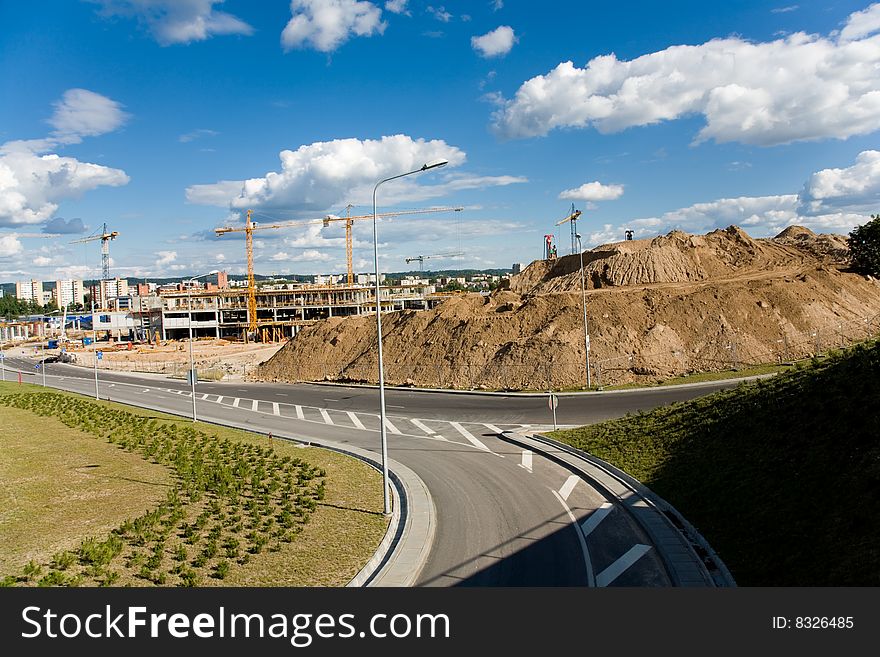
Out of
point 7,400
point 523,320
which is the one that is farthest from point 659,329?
point 7,400

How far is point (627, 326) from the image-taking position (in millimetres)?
42594

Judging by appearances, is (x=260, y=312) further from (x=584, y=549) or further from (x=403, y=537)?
(x=584, y=549)

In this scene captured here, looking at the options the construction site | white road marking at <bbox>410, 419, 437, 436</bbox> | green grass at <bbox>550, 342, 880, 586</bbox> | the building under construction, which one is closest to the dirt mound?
the construction site

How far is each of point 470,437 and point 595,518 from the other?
12.4m

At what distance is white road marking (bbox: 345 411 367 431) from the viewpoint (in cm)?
3225

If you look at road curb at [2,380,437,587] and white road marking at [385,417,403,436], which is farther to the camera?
white road marking at [385,417,403,436]

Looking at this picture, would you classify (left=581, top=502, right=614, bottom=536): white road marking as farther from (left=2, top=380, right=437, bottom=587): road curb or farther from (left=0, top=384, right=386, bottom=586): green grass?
(left=0, top=384, right=386, bottom=586): green grass

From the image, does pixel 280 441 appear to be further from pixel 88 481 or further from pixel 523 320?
pixel 523 320

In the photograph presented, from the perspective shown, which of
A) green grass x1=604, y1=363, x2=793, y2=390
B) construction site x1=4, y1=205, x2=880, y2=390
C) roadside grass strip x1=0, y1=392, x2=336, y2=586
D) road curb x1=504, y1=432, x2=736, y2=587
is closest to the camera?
road curb x1=504, y1=432, x2=736, y2=587

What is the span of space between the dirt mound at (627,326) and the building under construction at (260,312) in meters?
60.3

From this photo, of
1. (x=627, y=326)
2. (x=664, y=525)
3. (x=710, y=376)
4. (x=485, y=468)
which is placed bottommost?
(x=485, y=468)

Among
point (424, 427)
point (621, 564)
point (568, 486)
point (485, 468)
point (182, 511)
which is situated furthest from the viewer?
point (424, 427)

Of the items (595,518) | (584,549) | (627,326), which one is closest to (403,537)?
(584,549)

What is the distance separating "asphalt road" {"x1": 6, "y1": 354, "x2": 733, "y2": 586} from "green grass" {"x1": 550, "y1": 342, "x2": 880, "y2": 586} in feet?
6.66
